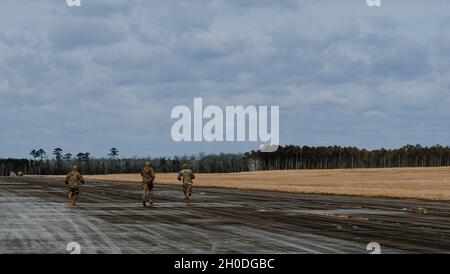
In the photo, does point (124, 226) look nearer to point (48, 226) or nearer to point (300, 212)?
point (48, 226)

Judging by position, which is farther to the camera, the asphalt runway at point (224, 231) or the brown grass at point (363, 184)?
the brown grass at point (363, 184)

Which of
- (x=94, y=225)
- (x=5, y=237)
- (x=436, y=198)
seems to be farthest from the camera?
(x=436, y=198)

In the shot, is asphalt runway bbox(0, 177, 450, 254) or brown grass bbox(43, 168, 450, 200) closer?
asphalt runway bbox(0, 177, 450, 254)

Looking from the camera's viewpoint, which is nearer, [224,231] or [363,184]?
[224,231]

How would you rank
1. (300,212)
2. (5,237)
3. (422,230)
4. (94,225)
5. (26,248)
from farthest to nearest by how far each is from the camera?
1. (300,212)
2. (94,225)
3. (422,230)
4. (5,237)
5. (26,248)

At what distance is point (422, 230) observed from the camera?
75.2 feet

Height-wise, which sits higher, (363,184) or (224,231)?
(363,184)

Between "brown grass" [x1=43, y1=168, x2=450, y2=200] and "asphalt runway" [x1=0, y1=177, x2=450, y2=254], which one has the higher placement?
"brown grass" [x1=43, y1=168, x2=450, y2=200]

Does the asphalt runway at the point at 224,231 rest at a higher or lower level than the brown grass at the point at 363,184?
lower
